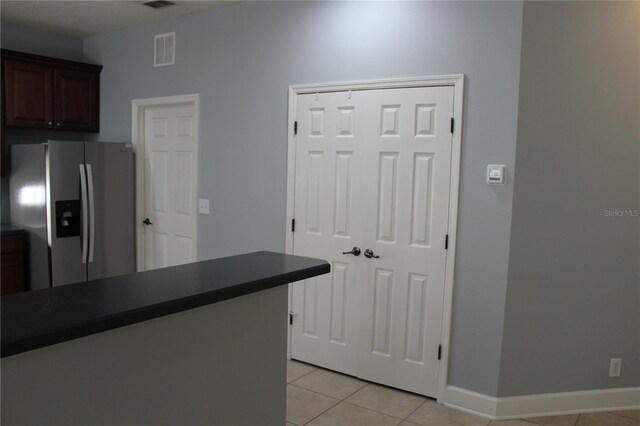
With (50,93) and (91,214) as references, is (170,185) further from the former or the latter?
(50,93)

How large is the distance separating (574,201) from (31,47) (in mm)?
4870

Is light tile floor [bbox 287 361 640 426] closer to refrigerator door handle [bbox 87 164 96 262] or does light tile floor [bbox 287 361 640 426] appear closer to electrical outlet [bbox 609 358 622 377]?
electrical outlet [bbox 609 358 622 377]

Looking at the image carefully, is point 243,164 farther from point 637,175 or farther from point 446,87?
point 637,175

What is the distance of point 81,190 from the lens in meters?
4.30

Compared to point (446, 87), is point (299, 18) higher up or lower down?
higher up

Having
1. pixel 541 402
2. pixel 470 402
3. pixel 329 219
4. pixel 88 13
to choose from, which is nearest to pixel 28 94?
pixel 88 13

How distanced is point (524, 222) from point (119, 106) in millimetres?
3880

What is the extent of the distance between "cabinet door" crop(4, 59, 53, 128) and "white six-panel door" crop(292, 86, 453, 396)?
260 centimetres

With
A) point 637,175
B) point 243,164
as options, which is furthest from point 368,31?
point 637,175

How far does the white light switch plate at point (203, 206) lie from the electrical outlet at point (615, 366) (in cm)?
319

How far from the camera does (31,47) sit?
15.6 ft

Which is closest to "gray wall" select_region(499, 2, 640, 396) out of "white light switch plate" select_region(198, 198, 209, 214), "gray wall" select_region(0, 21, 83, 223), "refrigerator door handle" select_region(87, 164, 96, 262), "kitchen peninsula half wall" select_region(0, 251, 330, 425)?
"kitchen peninsula half wall" select_region(0, 251, 330, 425)

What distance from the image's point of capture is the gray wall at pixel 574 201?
115 inches

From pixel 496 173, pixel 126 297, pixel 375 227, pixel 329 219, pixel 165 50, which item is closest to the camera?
pixel 126 297
